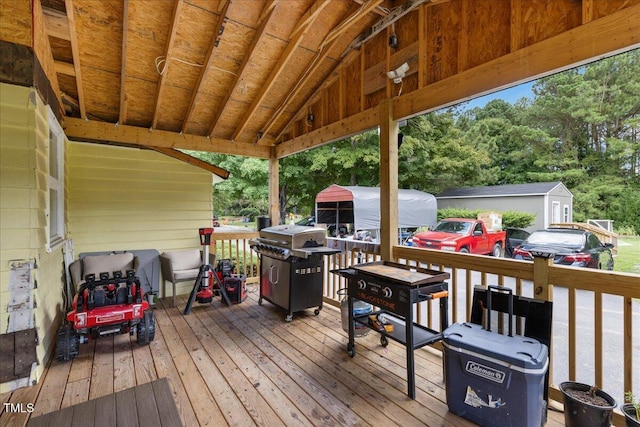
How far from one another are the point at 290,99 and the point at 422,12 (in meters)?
2.12

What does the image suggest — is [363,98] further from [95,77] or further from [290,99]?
[95,77]

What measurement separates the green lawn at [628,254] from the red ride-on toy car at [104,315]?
8.82 m

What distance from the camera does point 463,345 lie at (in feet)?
6.00

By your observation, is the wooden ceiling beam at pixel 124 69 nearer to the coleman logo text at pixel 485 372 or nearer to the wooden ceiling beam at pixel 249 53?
the wooden ceiling beam at pixel 249 53

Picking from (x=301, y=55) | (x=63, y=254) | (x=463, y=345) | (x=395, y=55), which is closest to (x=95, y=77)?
(x=63, y=254)

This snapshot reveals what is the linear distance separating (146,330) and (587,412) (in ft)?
11.9

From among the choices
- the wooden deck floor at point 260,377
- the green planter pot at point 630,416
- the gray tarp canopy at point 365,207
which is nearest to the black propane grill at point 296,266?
the wooden deck floor at point 260,377

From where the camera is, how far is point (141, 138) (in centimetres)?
452

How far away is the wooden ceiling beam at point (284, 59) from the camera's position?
9.70 ft

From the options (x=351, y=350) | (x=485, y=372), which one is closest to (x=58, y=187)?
(x=351, y=350)

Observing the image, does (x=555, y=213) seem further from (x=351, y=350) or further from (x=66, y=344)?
(x=66, y=344)

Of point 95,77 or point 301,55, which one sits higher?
point 301,55

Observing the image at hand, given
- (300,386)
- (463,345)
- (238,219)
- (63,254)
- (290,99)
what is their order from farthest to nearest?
(238,219) < (290,99) < (63,254) < (300,386) < (463,345)

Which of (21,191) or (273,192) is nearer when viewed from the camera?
(21,191)
